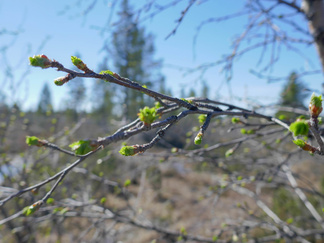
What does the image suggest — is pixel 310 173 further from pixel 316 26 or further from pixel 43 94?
pixel 43 94

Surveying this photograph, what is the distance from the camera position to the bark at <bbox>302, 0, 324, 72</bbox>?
1.88 metres

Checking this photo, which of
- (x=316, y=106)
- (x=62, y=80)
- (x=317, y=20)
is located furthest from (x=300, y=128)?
(x=317, y=20)

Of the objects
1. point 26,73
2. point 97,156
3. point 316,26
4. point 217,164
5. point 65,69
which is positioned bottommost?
point 97,156

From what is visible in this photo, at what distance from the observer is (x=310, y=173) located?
14305 millimetres

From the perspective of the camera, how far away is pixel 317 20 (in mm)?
1894

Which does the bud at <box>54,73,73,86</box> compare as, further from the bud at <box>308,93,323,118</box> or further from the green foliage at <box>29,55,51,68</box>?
the bud at <box>308,93,323,118</box>

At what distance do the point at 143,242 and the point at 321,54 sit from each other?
8.90 m

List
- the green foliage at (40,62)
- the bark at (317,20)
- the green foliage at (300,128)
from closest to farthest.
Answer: the green foliage at (300,128) → the green foliage at (40,62) → the bark at (317,20)

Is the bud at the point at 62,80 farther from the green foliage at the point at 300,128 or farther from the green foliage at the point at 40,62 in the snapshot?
the green foliage at the point at 300,128

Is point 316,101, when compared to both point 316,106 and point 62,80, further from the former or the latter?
point 62,80

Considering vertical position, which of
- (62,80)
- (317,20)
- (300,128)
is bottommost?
(300,128)

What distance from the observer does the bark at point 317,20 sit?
1878mm

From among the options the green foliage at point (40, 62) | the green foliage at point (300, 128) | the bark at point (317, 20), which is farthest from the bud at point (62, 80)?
the bark at point (317, 20)

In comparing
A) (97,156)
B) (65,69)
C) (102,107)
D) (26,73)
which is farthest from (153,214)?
(102,107)
